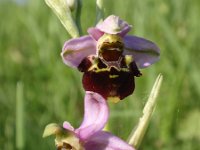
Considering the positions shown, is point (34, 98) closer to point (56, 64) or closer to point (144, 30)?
point (56, 64)

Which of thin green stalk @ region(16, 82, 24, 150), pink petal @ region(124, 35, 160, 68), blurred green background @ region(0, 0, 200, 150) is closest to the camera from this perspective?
pink petal @ region(124, 35, 160, 68)

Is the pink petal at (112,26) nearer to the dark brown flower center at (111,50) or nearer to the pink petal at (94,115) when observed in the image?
the dark brown flower center at (111,50)

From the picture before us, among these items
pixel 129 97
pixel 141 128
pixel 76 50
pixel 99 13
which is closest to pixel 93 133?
pixel 141 128

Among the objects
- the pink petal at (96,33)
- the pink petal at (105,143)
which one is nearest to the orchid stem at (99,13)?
the pink petal at (96,33)

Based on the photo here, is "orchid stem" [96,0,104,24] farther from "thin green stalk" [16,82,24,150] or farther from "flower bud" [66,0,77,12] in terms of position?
"thin green stalk" [16,82,24,150]

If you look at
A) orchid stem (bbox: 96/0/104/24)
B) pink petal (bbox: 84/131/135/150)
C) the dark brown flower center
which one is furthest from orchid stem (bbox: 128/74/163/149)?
orchid stem (bbox: 96/0/104/24)
